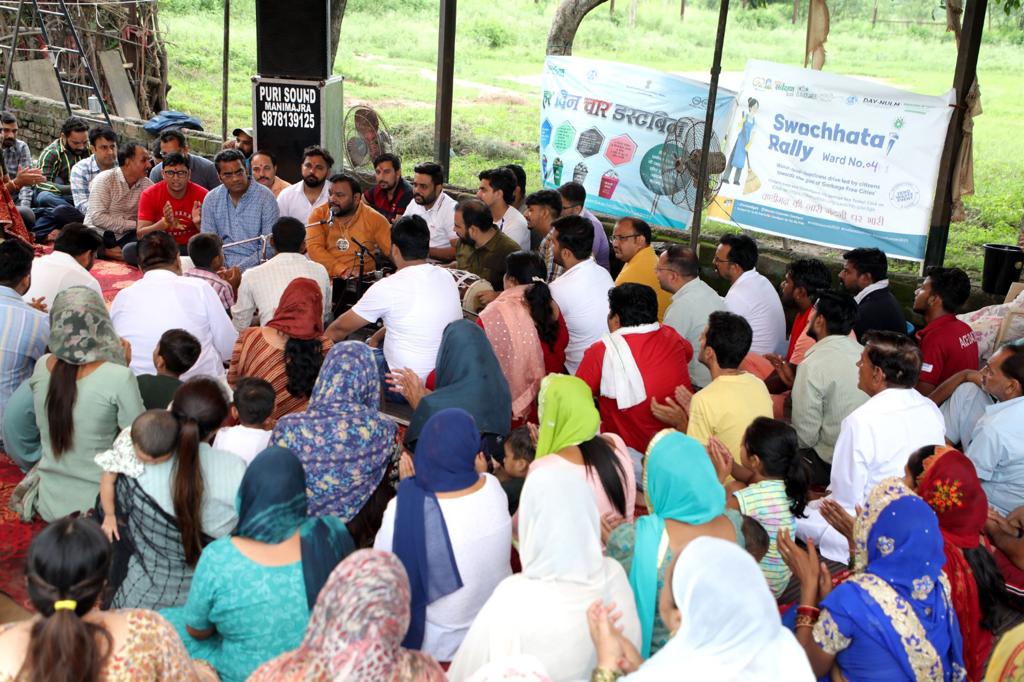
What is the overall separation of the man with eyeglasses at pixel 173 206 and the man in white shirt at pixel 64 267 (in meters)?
1.40

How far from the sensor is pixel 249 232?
667cm

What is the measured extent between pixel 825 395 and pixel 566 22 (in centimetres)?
567

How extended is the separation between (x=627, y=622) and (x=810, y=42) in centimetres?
576

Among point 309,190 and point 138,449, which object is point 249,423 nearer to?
point 138,449

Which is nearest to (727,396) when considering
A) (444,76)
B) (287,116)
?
(444,76)

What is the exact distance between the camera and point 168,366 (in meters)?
4.14

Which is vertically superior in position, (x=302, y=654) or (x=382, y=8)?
(x=382, y=8)

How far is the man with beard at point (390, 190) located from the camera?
7219mm

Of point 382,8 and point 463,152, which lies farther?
point 382,8

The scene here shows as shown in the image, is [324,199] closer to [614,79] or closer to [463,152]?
[614,79]

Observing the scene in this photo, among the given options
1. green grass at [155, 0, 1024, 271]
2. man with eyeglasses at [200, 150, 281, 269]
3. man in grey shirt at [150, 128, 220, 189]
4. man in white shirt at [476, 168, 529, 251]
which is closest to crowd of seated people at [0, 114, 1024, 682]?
man in white shirt at [476, 168, 529, 251]

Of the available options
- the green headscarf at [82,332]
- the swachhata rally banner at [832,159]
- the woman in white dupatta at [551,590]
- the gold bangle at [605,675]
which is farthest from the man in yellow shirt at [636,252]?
the gold bangle at [605,675]

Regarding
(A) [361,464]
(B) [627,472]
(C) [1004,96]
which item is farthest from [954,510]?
(C) [1004,96]

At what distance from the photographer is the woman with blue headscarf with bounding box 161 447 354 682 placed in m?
2.77
